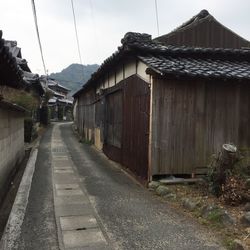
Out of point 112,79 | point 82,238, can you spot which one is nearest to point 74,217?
point 82,238

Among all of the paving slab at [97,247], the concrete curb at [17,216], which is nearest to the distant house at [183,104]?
the concrete curb at [17,216]

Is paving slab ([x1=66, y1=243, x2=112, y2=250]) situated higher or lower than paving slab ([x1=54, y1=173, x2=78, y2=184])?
lower

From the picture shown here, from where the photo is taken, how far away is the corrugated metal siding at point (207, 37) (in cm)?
1213

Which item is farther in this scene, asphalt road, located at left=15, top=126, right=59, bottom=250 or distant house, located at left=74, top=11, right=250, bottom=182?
distant house, located at left=74, top=11, right=250, bottom=182

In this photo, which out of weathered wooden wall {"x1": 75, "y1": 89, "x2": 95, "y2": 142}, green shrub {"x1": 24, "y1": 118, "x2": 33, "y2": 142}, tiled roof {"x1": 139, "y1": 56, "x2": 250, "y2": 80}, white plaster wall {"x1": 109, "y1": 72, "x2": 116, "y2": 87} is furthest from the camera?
weathered wooden wall {"x1": 75, "y1": 89, "x2": 95, "y2": 142}

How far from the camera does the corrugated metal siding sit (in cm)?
1213

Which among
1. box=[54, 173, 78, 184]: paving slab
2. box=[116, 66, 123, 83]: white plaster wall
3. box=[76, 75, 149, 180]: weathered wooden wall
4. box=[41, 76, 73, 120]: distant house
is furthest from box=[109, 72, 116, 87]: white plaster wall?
box=[41, 76, 73, 120]: distant house

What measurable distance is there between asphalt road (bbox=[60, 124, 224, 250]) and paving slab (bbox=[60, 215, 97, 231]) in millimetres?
209

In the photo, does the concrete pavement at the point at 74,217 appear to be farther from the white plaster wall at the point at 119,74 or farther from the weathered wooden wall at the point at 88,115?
the weathered wooden wall at the point at 88,115

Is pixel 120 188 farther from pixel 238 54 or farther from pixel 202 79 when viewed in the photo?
pixel 238 54

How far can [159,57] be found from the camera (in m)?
10.5

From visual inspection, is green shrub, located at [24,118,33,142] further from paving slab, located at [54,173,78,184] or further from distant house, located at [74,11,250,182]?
distant house, located at [74,11,250,182]

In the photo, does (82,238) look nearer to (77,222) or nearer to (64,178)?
(77,222)

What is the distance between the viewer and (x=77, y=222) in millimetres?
6914
